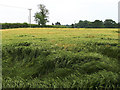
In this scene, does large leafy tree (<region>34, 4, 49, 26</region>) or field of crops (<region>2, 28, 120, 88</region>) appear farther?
large leafy tree (<region>34, 4, 49, 26</region>)

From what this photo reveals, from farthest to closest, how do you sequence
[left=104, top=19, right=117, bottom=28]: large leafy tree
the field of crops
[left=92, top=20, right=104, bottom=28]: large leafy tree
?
[left=92, top=20, right=104, bottom=28]: large leafy tree < [left=104, top=19, right=117, bottom=28]: large leafy tree < the field of crops

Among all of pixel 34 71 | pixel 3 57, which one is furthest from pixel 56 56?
pixel 3 57

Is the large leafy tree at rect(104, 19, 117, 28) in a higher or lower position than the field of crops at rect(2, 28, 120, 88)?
higher

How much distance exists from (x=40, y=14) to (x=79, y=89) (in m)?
65.8

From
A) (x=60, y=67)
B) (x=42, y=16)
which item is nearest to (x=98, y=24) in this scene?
(x=42, y=16)

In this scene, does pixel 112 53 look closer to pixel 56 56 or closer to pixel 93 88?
pixel 56 56

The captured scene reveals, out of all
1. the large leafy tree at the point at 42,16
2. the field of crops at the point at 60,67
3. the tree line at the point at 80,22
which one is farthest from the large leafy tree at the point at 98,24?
the field of crops at the point at 60,67

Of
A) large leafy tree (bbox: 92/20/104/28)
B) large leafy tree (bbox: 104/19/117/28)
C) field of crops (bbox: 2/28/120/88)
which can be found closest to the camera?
field of crops (bbox: 2/28/120/88)

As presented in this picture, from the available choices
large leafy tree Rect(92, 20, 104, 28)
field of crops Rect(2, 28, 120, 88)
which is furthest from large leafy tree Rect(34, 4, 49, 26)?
field of crops Rect(2, 28, 120, 88)

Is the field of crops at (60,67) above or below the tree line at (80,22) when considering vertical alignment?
below

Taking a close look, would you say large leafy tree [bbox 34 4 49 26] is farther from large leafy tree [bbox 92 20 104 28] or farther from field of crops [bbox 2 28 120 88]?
field of crops [bbox 2 28 120 88]

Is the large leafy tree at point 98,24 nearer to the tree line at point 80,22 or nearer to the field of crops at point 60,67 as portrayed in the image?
the tree line at point 80,22

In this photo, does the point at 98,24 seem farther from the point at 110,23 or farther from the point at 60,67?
the point at 60,67

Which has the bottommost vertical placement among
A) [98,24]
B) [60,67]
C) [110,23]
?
[60,67]
